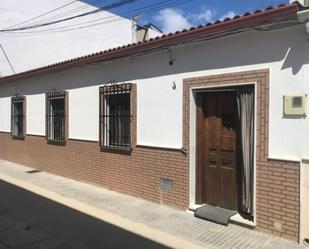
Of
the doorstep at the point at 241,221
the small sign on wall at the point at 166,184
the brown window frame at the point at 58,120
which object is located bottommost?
the doorstep at the point at 241,221

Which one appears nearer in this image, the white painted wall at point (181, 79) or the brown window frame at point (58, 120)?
the white painted wall at point (181, 79)

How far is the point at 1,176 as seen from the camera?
1069 centimetres

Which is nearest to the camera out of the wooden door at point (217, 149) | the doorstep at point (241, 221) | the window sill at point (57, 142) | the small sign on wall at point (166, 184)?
the doorstep at point (241, 221)

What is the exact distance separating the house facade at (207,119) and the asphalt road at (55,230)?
152cm

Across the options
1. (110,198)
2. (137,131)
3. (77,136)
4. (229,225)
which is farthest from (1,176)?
(229,225)

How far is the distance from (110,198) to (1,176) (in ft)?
15.2

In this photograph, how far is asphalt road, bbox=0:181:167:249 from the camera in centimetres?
514

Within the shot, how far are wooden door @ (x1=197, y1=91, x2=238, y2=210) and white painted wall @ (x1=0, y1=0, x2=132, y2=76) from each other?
1255 centimetres

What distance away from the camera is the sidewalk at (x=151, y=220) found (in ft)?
16.7

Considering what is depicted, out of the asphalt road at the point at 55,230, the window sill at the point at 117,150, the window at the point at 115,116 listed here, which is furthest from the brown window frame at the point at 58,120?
the asphalt road at the point at 55,230

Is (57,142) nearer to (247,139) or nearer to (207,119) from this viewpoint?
(207,119)

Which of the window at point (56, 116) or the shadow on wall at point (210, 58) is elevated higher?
the shadow on wall at point (210, 58)

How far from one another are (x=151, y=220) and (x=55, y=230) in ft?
5.09

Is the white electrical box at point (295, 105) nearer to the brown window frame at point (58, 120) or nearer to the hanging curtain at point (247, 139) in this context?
the hanging curtain at point (247, 139)
